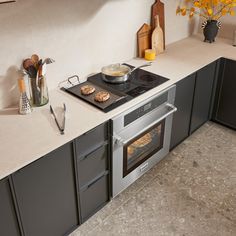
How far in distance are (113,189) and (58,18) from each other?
4.10 feet

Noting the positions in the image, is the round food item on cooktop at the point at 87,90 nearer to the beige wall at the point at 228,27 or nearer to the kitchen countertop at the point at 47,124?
the kitchen countertop at the point at 47,124

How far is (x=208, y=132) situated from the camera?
314cm

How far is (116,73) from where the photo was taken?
2.42 meters

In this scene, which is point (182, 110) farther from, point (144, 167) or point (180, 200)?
point (180, 200)

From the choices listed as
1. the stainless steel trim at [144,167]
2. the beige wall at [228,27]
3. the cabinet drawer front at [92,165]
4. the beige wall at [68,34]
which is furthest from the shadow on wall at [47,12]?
the beige wall at [228,27]

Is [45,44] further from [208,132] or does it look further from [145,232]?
[208,132]

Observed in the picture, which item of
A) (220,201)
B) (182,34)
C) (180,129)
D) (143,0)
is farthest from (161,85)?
(182,34)

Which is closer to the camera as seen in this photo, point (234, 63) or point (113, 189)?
point (113, 189)

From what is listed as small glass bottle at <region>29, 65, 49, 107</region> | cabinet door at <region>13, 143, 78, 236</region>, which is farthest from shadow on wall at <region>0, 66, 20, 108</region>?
cabinet door at <region>13, 143, 78, 236</region>

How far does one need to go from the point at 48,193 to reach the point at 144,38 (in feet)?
5.43

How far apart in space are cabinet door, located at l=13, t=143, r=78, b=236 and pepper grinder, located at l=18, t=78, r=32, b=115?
40 centimetres

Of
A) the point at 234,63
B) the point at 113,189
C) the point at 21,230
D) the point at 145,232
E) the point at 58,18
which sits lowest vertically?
the point at 145,232

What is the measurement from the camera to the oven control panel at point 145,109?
6.71ft

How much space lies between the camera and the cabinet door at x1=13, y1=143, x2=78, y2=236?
5.29 feet
